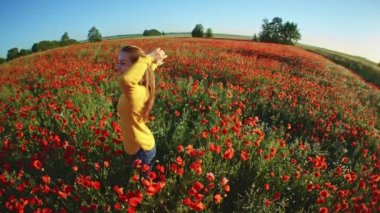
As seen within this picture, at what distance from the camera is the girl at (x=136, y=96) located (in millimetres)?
2818

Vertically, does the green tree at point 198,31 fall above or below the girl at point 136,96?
above

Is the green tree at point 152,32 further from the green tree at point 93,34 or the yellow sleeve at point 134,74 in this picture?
the yellow sleeve at point 134,74

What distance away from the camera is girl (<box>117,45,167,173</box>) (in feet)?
9.25

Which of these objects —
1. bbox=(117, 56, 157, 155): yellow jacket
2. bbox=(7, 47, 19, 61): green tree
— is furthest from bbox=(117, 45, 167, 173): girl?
bbox=(7, 47, 19, 61): green tree

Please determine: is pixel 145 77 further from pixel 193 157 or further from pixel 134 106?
pixel 193 157

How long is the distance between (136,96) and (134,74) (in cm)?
23

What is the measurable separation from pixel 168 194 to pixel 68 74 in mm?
6222

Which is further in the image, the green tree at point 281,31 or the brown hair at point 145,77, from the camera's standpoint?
the green tree at point 281,31

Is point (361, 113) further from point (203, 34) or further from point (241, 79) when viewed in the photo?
point (203, 34)

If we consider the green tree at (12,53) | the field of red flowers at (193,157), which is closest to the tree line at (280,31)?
the green tree at (12,53)

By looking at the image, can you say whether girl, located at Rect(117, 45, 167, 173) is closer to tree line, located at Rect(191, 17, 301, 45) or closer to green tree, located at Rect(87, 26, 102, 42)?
tree line, located at Rect(191, 17, 301, 45)

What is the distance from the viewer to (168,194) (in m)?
3.07

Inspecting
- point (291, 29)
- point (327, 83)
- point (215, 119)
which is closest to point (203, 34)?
point (291, 29)

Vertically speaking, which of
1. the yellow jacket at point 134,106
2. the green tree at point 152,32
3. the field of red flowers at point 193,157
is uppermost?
the green tree at point 152,32
